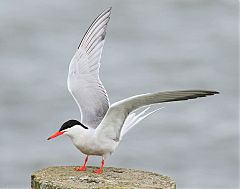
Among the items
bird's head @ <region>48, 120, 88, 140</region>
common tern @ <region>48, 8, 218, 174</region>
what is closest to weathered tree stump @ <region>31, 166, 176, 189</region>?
common tern @ <region>48, 8, 218, 174</region>

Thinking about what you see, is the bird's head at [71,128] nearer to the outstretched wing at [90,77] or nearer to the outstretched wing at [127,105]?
the outstretched wing at [127,105]

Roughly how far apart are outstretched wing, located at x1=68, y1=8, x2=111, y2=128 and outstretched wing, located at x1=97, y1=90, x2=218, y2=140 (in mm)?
313

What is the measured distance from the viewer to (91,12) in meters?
16.6

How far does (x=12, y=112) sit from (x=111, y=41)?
2.97 metres

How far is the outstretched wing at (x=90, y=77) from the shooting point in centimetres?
583

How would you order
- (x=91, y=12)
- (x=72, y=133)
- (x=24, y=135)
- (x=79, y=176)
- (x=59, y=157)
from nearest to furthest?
(x=79, y=176)
(x=72, y=133)
(x=59, y=157)
(x=24, y=135)
(x=91, y=12)

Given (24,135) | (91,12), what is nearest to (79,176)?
(24,135)

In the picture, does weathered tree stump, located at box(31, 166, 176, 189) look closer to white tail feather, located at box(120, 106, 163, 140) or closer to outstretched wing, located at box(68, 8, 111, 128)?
white tail feather, located at box(120, 106, 163, 140)

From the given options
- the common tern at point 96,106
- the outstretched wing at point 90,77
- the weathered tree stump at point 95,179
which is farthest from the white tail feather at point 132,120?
the weathered tree stump at point 95,179

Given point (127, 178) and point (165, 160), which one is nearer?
point (127, 178)

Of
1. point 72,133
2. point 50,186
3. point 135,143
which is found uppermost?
point 135,143

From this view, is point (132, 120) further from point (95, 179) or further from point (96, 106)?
point (95, 179)

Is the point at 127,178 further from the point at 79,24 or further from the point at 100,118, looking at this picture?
the point at 79,24

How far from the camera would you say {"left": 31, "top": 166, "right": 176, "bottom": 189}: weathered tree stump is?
463cm
